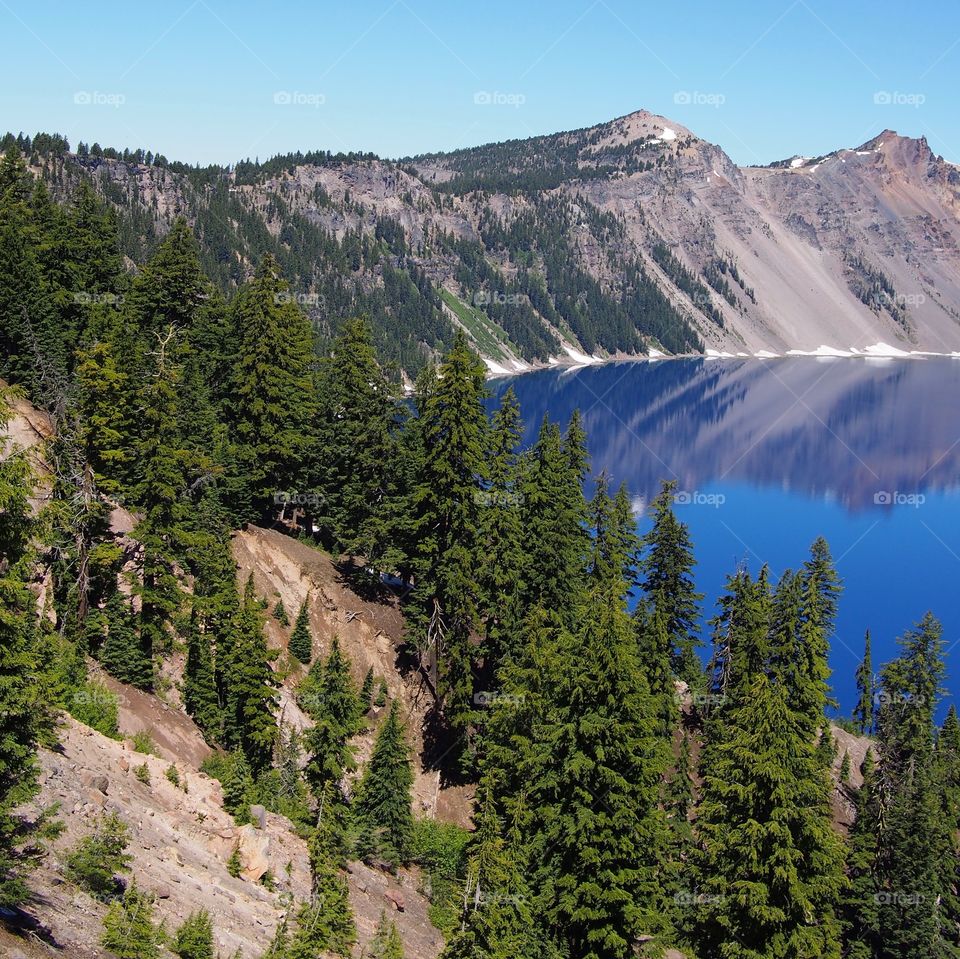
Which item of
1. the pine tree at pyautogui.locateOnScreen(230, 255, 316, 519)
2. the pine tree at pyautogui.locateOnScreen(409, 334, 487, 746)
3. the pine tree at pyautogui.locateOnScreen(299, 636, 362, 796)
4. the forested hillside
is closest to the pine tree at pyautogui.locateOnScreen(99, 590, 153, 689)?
the forested hillside

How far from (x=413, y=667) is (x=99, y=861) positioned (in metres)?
29.9

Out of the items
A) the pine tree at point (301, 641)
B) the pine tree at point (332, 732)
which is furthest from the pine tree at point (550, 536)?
the pine tree at point (332, 732)

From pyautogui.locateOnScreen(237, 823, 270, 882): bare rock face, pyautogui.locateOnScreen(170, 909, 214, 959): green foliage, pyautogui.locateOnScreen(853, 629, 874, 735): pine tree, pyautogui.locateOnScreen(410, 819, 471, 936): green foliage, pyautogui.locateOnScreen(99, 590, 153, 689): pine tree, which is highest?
pyautogui.locateOnScreen(853, 629, 874, 735): pine tree

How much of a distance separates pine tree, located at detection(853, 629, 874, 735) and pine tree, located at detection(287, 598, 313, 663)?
4606 cm

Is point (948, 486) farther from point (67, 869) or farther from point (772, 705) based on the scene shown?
point (67, 869)

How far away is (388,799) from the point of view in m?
37.3

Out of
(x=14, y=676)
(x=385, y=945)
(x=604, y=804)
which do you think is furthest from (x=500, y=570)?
(x=14, y=676)

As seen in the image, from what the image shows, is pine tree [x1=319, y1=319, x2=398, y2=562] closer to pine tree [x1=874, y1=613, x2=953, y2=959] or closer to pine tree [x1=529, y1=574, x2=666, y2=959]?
pine tree [x1=529, y1=574, x2=666, y2=959]

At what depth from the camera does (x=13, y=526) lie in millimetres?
18438

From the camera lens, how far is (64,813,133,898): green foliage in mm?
20797

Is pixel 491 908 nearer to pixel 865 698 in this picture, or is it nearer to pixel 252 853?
pixel 252 853

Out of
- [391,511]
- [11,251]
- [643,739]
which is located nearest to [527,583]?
[391,511]

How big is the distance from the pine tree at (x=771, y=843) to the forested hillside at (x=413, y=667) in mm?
103

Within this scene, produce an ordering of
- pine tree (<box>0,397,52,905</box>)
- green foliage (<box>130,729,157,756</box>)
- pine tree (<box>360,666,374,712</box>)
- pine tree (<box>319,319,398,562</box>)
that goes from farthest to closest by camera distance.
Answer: pine tree (<box>319,319,398,562</box>), pine tree (<box>360,666,374,712</box>), green foliage (<box>130,729,157,756</box>), pine tree (<box>0,397,52,905</box>)
